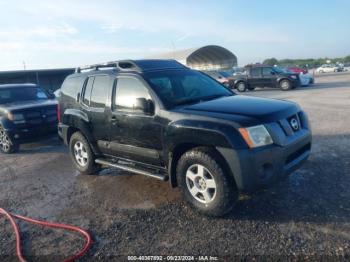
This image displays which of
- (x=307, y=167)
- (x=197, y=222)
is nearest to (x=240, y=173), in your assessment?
(x=197, y=222)

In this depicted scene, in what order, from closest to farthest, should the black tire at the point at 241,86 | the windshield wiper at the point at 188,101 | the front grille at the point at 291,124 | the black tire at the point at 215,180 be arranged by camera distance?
the black tire at the point at 215,180
the front grille at the point at 291,124
the windshield wiper at the point at 188,101
the black tire at the point at 241,86

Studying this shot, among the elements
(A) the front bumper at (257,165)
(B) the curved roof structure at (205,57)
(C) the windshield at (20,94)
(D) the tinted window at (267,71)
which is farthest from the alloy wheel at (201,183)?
(B) the curved roof structure at (205,57)

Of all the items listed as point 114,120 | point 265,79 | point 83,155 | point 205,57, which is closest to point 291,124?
point 114,120

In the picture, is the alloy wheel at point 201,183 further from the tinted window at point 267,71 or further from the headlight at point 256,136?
the tinted window at point 267,71

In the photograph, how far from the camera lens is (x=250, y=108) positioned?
3967 millimetres

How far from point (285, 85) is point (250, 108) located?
16744 millimetres

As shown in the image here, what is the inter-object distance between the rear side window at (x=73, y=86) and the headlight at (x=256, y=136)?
357 centimetres

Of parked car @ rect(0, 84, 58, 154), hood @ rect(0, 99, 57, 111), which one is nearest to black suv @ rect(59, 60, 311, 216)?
parked car @ rect(0, 84, 58, 154)

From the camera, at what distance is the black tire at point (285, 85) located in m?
19.3

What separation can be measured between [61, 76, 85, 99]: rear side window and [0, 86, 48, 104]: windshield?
11.7ft

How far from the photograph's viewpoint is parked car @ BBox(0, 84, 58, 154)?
8.02 m

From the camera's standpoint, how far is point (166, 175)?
4.42 m

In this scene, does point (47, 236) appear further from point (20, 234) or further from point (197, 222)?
point (197, 222)

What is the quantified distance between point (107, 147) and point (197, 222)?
2.21 metres
